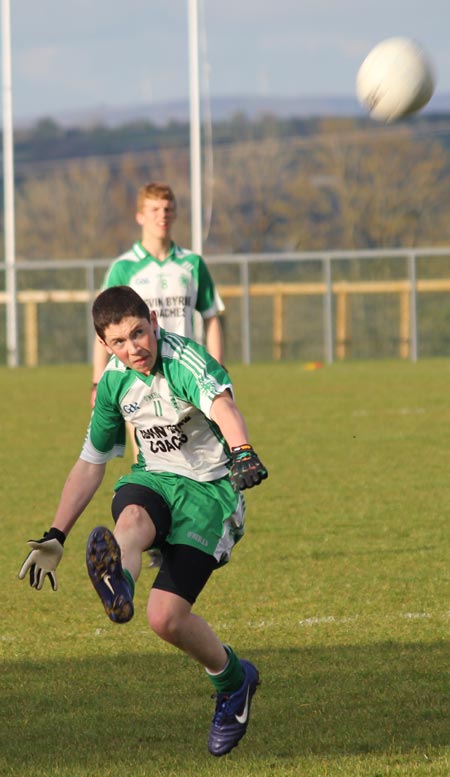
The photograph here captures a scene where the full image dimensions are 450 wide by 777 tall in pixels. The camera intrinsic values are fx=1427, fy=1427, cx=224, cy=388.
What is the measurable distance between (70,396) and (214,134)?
62.6 m

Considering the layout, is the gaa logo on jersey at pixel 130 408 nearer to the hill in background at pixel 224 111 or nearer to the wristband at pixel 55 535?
the wristband at pixel 55 535

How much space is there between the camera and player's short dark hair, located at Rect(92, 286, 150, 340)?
4945 millimetres

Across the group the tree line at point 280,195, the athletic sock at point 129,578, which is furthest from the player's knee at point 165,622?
the tree line at point 280,195

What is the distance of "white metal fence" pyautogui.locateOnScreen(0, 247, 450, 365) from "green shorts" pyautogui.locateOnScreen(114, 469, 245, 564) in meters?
22.5

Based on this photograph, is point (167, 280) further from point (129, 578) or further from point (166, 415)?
point (129, 578)

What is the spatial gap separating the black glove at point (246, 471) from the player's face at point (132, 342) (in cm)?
61

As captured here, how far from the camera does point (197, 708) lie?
17.7ft

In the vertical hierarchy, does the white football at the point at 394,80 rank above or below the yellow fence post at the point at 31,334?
above

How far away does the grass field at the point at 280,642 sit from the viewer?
15.9ft

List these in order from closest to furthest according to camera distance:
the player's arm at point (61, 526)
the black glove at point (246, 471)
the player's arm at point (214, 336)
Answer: the black glove at point (246, 471), the player's arm at point (61, 526), the player's arm at point (214, 336)

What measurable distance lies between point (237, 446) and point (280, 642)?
1935mm

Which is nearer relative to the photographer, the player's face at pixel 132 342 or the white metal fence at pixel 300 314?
the player's face at pixel 132 342

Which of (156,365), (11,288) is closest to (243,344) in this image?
(11,288)

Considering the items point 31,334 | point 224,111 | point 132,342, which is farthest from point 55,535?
point 224,111
